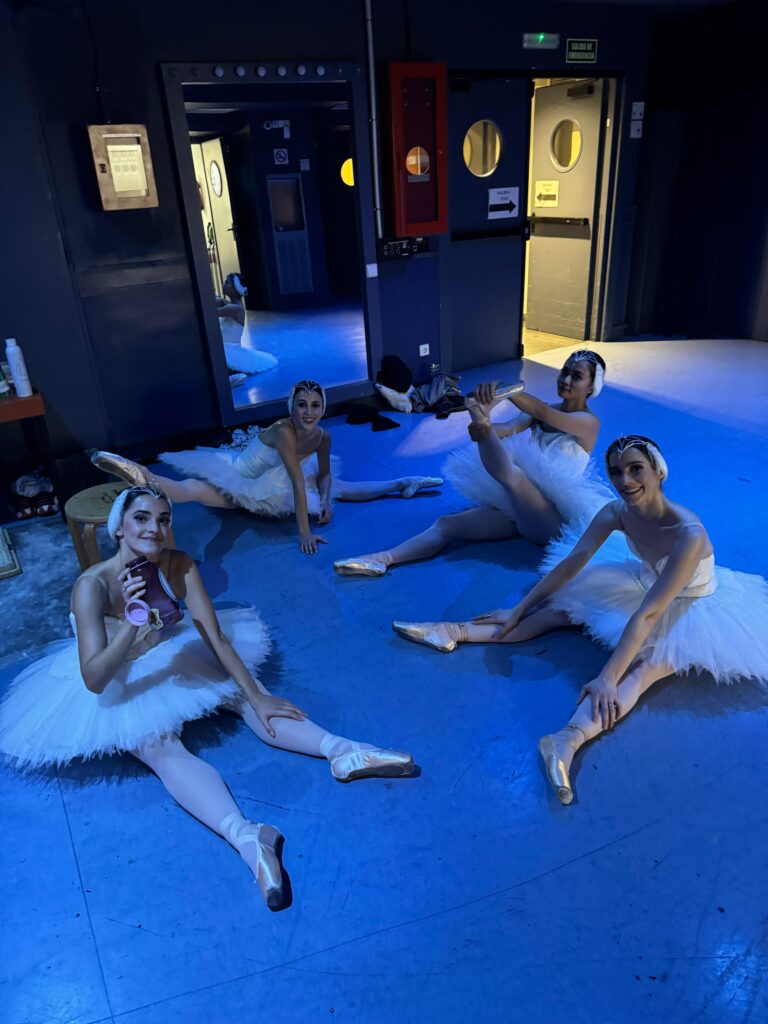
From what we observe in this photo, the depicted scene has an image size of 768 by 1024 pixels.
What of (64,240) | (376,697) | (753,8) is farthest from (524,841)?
(753,8)

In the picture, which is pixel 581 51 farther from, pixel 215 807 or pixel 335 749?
pixel 215 807

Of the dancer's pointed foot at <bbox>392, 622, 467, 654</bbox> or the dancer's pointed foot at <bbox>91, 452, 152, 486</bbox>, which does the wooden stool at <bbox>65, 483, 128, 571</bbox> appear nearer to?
the dancer's pointed foot at <bbox>91, 452, 152, 486</bbox>

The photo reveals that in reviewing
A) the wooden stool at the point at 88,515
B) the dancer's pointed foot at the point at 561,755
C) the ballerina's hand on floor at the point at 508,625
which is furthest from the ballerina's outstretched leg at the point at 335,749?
the wooden stool at the point at 88,515

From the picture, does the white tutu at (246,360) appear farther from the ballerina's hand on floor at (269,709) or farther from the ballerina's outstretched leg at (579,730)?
the ballerina's outstretched leg at (579,730)

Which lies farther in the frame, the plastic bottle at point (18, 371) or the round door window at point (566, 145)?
the round door window at point (566, 145)

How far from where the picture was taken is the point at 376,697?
8.75ft

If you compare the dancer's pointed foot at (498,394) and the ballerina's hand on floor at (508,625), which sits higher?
the dancer's pointed foot at (498,394)

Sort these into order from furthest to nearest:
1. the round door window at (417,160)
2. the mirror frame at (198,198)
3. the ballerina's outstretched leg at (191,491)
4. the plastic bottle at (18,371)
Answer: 1. the round door window at (417,160)
2. the mirror frame at (198,198)
3. the plastic bottle at (18,371)
4. the ballerina's outstretched leg at (191,491)

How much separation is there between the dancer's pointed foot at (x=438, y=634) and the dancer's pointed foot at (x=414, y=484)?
1.49m

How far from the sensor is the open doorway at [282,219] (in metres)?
7.27

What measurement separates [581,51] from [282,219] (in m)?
4.23

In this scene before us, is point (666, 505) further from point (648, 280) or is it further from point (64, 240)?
point (648, 280)

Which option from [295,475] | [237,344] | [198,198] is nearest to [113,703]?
[295,475]

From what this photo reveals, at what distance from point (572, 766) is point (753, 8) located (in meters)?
7.23
